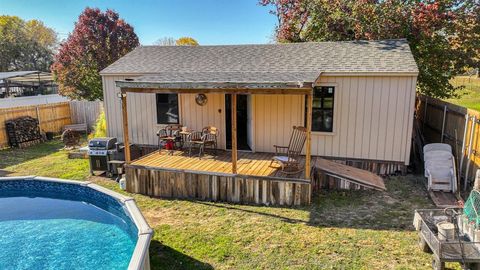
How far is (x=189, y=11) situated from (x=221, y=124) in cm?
2664

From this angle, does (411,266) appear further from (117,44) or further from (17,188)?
(117,44)

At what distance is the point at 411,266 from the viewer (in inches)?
187

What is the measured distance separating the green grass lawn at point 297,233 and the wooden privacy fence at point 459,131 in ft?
3.83

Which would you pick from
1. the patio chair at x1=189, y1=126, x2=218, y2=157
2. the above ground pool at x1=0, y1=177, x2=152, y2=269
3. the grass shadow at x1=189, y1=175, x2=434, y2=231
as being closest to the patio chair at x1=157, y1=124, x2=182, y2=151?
the patio chair at x1=189, y1=126, x2=218, y2=157

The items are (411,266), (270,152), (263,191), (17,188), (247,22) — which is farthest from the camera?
(247,22)

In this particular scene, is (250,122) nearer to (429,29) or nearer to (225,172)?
(225,172)

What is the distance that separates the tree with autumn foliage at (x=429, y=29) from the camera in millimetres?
11727

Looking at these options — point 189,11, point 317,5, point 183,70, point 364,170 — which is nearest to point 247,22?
point 189,11

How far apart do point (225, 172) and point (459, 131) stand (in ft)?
19.4

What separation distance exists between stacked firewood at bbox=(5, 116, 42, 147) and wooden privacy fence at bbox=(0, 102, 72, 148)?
204mm

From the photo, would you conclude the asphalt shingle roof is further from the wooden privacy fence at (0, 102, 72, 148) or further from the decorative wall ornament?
the wooden privacy fence at (0, 102, 72, 148)

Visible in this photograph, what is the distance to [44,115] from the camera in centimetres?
1522

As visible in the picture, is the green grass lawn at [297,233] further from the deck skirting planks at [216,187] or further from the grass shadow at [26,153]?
the grass shadow at [26,153]

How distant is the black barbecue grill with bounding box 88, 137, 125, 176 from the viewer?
31.8 ft
